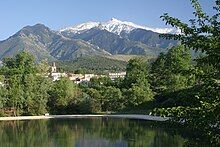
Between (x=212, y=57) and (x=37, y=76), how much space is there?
54.1m

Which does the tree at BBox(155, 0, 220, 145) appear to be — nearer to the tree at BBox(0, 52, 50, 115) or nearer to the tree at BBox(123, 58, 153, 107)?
the tree at BBox(123, 58, 153, 107)

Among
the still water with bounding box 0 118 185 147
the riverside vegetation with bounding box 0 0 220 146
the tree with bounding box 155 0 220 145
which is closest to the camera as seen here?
the tree with bounding box 155 0 220 145

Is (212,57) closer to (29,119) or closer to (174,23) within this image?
(174,23)

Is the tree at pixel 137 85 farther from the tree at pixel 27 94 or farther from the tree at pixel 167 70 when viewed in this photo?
the tree at pixel 27 94

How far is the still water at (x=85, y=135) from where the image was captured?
28266mm

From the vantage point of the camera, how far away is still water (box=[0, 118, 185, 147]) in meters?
28.3

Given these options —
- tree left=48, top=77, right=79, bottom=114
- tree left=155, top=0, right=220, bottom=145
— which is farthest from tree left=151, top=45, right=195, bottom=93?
tree left=155, top=0, right=220, bottom=145

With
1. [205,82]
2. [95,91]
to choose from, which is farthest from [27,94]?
[205,82]

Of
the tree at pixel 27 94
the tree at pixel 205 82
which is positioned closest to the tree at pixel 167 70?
the tree at pixel 27 94

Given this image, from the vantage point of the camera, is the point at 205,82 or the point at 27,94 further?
the point at 27,94

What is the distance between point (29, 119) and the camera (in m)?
48.7

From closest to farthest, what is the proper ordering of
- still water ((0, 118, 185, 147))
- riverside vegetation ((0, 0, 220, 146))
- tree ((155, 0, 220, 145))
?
tree ((155, 0, 220, 145)) < still water ((0, 118, 185, 147)) < riverside vegetation ((0, 0, 220, 146))

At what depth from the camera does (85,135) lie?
110 feet

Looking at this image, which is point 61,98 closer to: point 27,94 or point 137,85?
point 27,94
